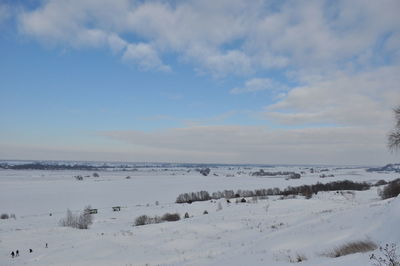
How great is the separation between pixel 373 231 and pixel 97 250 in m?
21.5

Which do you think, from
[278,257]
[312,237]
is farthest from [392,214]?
[278,257]

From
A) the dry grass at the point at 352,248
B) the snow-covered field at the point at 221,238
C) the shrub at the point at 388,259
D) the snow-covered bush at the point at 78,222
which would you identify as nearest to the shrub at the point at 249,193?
the snow-covered field at the point at 221,238

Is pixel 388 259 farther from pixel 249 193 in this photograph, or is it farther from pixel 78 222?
pixel 249 193

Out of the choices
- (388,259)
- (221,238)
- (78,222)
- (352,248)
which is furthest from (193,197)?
(388,259)

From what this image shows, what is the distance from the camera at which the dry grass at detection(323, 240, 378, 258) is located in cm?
1184

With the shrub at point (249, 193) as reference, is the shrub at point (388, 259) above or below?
above

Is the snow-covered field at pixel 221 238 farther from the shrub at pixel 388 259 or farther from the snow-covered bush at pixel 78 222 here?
the snow-covered bush at pixel 78 222

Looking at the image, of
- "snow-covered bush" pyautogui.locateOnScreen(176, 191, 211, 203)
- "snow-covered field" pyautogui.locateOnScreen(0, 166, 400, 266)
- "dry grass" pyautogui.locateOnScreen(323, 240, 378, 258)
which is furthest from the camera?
"snow-covered bush" pyautogui.locateOnScreen(176, 191, 211, 203)

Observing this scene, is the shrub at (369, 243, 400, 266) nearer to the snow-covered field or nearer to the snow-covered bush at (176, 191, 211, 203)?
the snow-covered field

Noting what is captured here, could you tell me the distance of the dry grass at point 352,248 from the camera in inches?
466

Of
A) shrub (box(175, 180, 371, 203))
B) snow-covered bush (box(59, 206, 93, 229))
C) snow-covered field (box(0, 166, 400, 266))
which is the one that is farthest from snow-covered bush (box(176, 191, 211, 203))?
snow-covered bush (box(59, 206, 93, 229))

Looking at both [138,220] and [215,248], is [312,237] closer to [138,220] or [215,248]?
[215,248]

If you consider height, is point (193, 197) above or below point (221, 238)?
below

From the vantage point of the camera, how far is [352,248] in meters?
12.4
